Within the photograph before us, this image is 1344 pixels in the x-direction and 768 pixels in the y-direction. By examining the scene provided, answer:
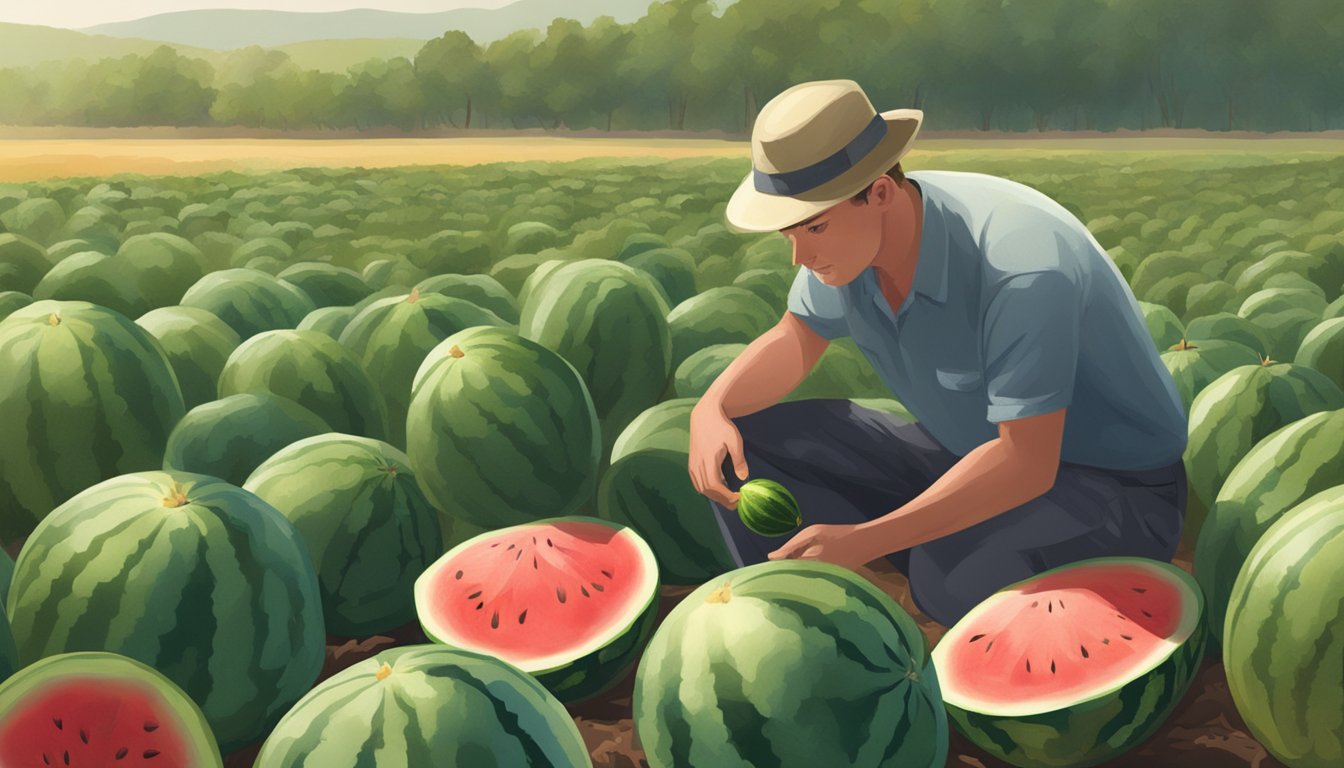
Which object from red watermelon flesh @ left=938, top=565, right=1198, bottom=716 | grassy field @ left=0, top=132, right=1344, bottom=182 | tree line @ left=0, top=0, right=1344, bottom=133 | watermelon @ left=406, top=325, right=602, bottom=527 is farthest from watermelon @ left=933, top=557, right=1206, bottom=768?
tree line @ left=0, top=0, right=1344, bottom=133

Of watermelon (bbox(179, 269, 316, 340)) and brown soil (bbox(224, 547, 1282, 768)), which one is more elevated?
watermelon (bbox(179, 269, 316, 340))

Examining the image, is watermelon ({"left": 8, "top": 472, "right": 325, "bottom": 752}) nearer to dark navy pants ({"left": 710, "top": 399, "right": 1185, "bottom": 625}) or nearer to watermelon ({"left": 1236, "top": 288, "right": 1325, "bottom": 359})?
dark navy pants ({"left": 710, "top": 399, "right": 1185, "bottom": 625})

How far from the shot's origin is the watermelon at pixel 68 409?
4332 mm

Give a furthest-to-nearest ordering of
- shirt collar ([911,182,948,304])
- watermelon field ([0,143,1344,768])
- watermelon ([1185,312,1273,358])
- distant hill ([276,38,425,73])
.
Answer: distant hill ([276,38,425,73])
watermelon ([1185,312,1273,358])
shirt collar ([911,182,948,304])
watermelon field ([0,143,1344,768])

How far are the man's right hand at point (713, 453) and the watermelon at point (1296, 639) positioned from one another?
1375 mm

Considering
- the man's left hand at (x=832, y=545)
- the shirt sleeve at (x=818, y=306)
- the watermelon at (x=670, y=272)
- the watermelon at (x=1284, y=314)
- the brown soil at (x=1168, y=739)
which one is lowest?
the brown soil at (x=1168, y=739)

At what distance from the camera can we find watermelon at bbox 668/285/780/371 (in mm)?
5707

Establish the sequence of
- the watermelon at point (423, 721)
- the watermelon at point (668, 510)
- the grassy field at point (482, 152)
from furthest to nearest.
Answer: the grassy field at point (482, 152) → the watermelon at point (668, 510) → the watermelon at point (423, 721)

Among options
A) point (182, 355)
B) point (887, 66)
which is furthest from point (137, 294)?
point (887, 66)

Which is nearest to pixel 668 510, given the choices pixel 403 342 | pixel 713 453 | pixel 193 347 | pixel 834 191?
pixel 713 453

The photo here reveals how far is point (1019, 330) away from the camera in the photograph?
333cm

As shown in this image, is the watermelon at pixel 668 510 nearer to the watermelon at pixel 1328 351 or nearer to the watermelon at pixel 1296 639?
the watermelon at pixel 1296 639

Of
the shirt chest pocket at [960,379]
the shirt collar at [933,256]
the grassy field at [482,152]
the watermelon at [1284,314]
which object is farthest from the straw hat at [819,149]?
the grassy field at [482,152]

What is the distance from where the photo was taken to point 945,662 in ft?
10.3
